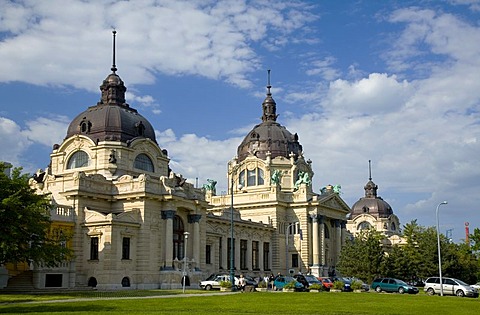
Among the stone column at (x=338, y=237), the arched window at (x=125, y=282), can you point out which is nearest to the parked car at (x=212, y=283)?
the arched window at (x=125, y=282)

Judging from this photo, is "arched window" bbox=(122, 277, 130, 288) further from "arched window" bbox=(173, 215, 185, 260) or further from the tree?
the tree

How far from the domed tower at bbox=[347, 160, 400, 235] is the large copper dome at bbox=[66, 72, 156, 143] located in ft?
255

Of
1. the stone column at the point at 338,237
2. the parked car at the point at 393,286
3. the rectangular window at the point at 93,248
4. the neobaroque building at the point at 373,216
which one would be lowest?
the parked car at the point at 393,286

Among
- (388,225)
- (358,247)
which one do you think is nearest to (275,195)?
(358,247)

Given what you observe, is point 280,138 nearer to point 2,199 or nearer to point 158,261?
point 158,261

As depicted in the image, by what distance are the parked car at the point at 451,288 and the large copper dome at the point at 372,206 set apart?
83.9 m

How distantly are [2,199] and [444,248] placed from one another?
6409 centimetres

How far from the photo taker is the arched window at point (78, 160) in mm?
69188

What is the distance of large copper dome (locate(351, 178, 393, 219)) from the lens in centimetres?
14275

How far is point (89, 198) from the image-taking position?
6181 cm

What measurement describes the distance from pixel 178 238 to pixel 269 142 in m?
40.9

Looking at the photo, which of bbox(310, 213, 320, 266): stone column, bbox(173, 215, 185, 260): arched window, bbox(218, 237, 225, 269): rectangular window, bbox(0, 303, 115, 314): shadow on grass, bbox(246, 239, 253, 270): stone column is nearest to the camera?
Result: bbox(0, 303, 115, 314): shadow on grass

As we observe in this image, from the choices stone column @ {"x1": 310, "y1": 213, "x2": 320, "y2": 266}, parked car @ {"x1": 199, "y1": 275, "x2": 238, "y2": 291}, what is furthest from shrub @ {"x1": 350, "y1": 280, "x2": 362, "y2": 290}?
stone column @ {"x1": 310, "y1": 213, "x2": 320, "y2": 266}

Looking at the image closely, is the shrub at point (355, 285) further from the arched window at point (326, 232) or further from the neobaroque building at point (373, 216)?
the neobaroque building at point (373, 216)
